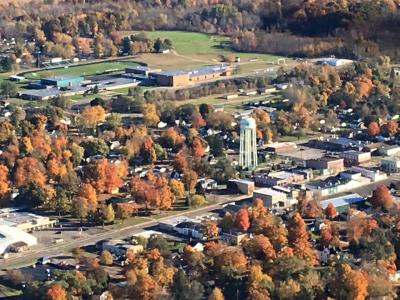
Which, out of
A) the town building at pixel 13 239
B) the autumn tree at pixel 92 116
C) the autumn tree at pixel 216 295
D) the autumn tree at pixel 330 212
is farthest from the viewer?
the autumn tree at pixel 92 116

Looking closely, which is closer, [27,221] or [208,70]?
[27,221]

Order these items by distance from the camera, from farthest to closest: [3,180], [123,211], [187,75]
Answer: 1. [187,75]
2. [3,180]
3. [123,211]

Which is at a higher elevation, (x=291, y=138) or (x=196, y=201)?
(x=196, y=201)

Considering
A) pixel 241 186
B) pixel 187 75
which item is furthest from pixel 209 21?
pixel 241 186

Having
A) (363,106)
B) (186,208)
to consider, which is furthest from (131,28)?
(186,208)

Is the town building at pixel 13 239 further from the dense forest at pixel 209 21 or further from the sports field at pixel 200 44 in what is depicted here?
the sports field at pixel 200 44

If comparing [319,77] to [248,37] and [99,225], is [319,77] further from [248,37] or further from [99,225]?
[99,225]

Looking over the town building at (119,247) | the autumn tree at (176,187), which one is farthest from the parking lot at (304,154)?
the town building at (119,247)

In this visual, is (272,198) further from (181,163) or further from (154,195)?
(181,163)
